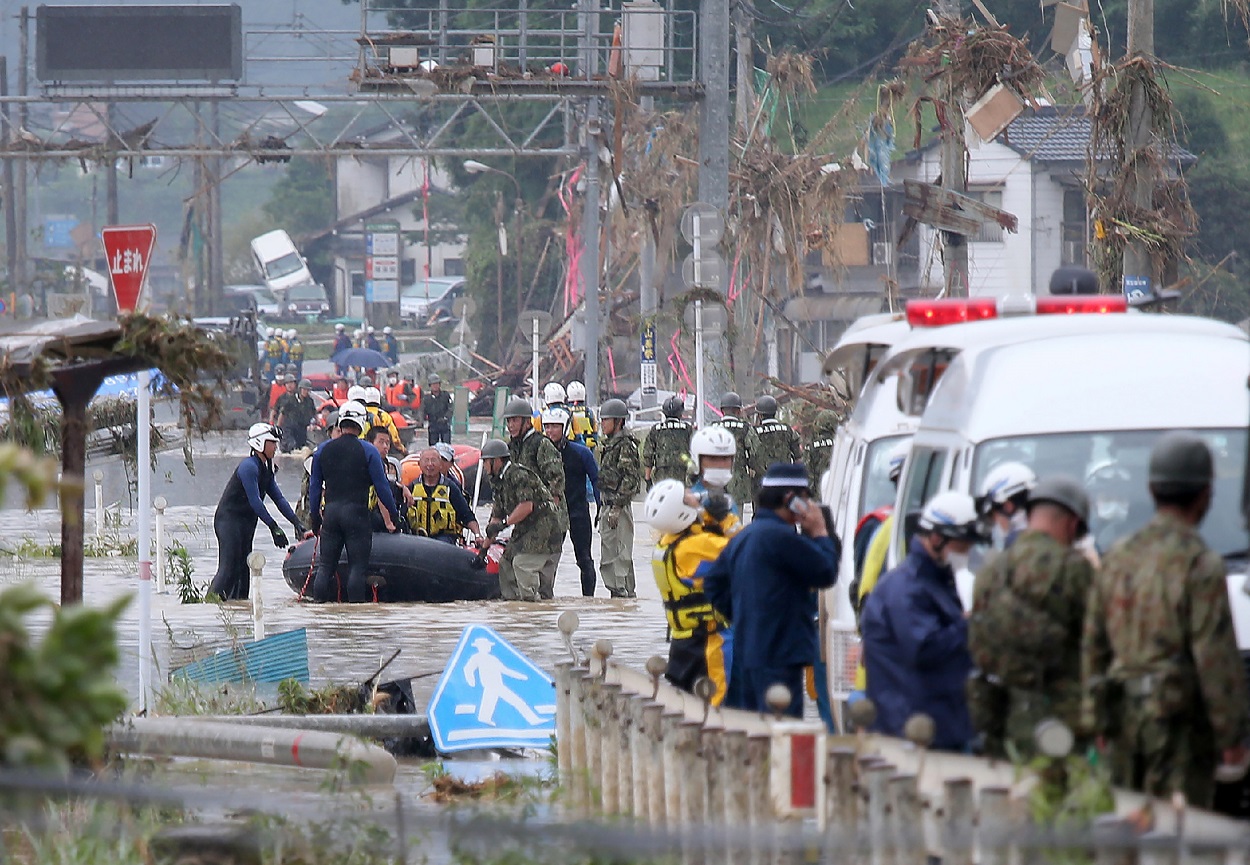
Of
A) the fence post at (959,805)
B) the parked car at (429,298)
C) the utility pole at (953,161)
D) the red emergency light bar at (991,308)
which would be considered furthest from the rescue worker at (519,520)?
the parked car at (429,298)

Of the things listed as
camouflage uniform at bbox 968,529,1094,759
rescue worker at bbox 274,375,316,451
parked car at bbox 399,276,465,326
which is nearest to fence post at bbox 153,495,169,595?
camouflage uniform at bbox 968,529,1094,759

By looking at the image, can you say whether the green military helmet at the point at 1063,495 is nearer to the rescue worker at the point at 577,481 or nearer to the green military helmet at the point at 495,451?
the green military helmet at the point at 495,451

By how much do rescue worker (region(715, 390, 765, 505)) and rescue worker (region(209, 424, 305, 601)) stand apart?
A: 4.84 metres

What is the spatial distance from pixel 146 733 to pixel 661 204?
30.8m

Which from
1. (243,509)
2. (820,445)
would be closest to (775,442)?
(820,445)

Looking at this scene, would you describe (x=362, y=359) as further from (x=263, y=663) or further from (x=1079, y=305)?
(x=1079, y=305)

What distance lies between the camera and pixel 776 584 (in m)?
8.32

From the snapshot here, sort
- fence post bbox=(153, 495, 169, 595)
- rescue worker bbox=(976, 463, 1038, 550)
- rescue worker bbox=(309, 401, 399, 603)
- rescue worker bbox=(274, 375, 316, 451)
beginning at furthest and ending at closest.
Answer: rescue worker bbox=(274, 375, 316, 451) < fence post bbox=(153, 495, 169, 595) < rescue worker bbox=(309, 401, 399, 603) < rescue worker bbox=(976, 463, 1038, 550)

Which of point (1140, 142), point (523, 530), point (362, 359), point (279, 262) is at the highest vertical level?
point (279, 262)

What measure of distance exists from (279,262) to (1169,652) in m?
96.8

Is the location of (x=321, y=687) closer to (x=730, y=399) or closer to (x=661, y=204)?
(x=730, y=399)

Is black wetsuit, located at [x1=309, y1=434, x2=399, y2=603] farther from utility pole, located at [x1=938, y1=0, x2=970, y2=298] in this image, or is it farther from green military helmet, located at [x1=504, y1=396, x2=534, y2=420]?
utility pole, located at [x1=938, y1=0, x2=970, y2=298]

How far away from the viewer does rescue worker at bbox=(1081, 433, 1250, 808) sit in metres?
5.42

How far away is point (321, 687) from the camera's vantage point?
1150cm
